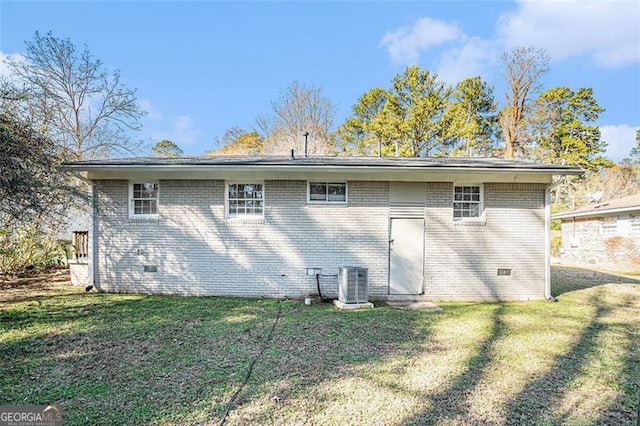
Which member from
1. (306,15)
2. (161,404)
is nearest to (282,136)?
(306,15)

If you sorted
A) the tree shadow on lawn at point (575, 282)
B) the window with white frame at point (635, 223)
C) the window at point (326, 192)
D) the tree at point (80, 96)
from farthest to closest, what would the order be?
1. the window with white frame at point (635, 223)
2. the tree at point (80, 96)
3. the tree shadow on lawn at point (575, 282)
4. the window at point (326, 192)

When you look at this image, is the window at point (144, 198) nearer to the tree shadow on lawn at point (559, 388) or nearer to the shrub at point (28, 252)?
the shrub at point (28, 252)

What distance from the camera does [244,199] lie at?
8.18 metres

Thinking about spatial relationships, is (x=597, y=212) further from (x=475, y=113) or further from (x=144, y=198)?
(x=144, y=198)

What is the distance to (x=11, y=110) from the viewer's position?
246 inches

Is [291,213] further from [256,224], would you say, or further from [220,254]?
[220,254]

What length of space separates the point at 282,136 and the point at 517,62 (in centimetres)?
1721

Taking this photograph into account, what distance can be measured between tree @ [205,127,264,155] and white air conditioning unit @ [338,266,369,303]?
65.5ft

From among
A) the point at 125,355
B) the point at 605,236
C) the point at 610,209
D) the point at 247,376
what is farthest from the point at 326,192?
the point at 605,236

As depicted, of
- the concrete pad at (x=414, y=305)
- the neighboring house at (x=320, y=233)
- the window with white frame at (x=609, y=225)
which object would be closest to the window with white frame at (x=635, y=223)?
the window with white frame at (x=609, y=225)

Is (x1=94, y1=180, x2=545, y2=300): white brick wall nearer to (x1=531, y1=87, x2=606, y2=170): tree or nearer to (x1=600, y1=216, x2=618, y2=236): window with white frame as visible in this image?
(x1=600, y1=216, x2=618, y2=236): window with white frame

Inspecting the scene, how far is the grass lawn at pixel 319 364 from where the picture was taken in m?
3.04

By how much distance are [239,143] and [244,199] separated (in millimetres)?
20347

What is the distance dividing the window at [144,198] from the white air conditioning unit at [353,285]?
4.71 m
